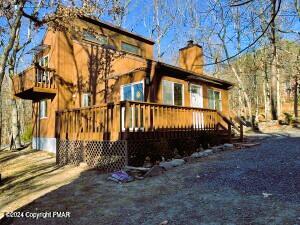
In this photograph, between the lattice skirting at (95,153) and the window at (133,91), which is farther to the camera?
the window at (133,91)

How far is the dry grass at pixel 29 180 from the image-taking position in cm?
744

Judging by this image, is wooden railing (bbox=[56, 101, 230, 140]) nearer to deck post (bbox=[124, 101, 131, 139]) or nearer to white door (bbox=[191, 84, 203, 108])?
deck post (bbox=[124, 101, 131, 139])

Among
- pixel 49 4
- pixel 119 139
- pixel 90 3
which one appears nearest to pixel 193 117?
pixel 119 139

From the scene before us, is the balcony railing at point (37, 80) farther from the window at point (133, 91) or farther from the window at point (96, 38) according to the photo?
the window at point (133, 91)

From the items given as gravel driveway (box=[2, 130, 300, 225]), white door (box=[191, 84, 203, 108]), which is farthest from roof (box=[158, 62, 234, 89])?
gravel driveway (box=[2, 130, 300, 225])

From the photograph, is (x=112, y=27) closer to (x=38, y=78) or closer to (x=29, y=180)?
(x=38, y=78)

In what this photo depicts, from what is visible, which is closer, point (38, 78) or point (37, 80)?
point (37, 80)

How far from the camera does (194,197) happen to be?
5.86 metres

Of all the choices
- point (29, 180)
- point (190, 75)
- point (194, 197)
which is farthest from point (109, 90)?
point (194, 197)

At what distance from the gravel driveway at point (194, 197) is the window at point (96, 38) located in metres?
11.4

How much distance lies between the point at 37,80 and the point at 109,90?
4153 millimetres

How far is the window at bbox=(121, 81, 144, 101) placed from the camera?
43.4 feet

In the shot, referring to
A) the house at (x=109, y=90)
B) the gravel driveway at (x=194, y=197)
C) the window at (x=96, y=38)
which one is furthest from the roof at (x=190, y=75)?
the window at (x=96, y=38)

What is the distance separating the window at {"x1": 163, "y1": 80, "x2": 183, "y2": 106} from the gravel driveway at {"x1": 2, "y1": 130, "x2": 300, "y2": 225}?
538cm
